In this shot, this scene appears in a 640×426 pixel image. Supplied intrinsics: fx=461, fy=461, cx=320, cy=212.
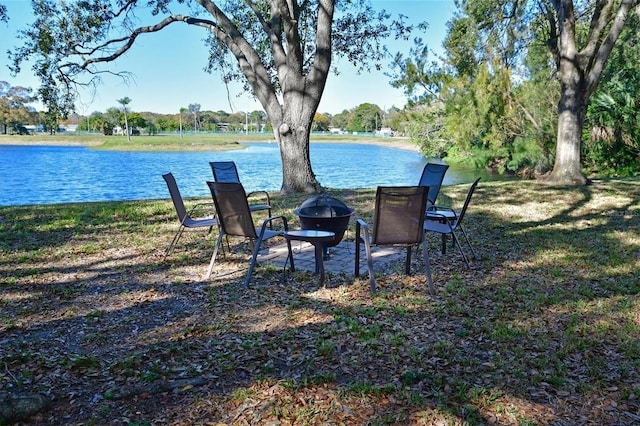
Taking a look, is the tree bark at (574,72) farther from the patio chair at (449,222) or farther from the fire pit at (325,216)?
the fire pit at (325,216)

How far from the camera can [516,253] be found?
5055mm

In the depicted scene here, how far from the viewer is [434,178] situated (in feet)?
18.8

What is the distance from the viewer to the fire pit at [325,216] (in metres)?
4.25

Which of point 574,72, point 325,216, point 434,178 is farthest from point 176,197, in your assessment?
point 574,72

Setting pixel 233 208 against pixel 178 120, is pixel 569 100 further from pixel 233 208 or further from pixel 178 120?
pixel 178 120

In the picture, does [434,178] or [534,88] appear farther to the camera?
[534,88]

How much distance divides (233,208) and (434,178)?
108 inches

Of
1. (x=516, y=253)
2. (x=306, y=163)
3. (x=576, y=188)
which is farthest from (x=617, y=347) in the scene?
(x=576, y=188)

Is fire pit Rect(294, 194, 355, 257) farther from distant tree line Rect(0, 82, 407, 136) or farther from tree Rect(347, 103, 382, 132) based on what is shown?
tree Rect(347, 103, 382, 132)

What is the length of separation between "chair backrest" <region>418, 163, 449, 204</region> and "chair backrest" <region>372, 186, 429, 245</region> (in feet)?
5.83

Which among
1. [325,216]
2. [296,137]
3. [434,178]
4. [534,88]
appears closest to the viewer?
[325,216]

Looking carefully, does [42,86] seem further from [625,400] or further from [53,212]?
[625,400]

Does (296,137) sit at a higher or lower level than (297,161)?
higher

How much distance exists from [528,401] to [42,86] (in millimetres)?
12407
